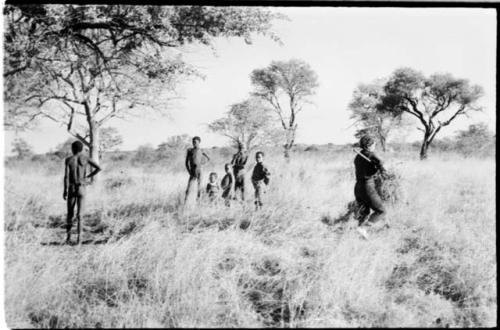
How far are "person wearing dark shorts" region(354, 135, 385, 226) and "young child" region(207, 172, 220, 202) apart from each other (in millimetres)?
1852

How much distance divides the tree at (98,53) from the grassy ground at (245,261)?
867 millimetres

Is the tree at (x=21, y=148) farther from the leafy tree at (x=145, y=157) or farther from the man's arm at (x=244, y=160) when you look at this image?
the man's arm at (x=244, y=160)

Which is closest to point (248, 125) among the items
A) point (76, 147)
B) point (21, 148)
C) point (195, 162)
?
point (195, 162)

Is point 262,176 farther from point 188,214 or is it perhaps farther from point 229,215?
point 188,214

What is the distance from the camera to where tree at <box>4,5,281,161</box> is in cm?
389

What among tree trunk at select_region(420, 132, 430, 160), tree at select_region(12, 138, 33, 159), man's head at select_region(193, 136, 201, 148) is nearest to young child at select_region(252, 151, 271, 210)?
man's head at select_region(193, 136, 201, 148)

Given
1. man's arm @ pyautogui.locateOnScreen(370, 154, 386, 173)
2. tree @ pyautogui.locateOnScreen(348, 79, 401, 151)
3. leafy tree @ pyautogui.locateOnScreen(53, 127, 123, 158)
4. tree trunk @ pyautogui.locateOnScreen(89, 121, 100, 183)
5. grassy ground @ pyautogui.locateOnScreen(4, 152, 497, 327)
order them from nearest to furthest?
grassy ground @ pyautogui.locateOnScreen(4, 152, 497, 327) → man's arm @ pyautogui.locateOnScreen(370, 154, 386, 173) → leafy tree @ pyautogui.locateOnScreen(53, 127, 123, 158) → tree trunk @ pyautogui.locateOnScreen(89, 121, 100, 183) → tree @ pyautogui.locateOnScreen(348, 79, 401, 151)

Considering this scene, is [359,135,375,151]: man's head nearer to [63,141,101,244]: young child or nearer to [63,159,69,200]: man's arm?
[63,141,101,244]: young child

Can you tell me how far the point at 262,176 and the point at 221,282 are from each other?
1827 mm

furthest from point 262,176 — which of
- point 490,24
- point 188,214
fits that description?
point 490,24

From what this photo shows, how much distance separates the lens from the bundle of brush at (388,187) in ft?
15.8

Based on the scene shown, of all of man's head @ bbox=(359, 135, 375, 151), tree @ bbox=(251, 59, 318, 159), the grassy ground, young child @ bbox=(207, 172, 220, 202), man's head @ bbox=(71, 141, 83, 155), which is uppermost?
tree @ bbox=(251, 59, 318, 159)

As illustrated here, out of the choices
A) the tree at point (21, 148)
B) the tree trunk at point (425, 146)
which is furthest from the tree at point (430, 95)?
the tree at point (21, 148)

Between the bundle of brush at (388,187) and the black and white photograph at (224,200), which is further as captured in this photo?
the bundle of brush at (388,187)
